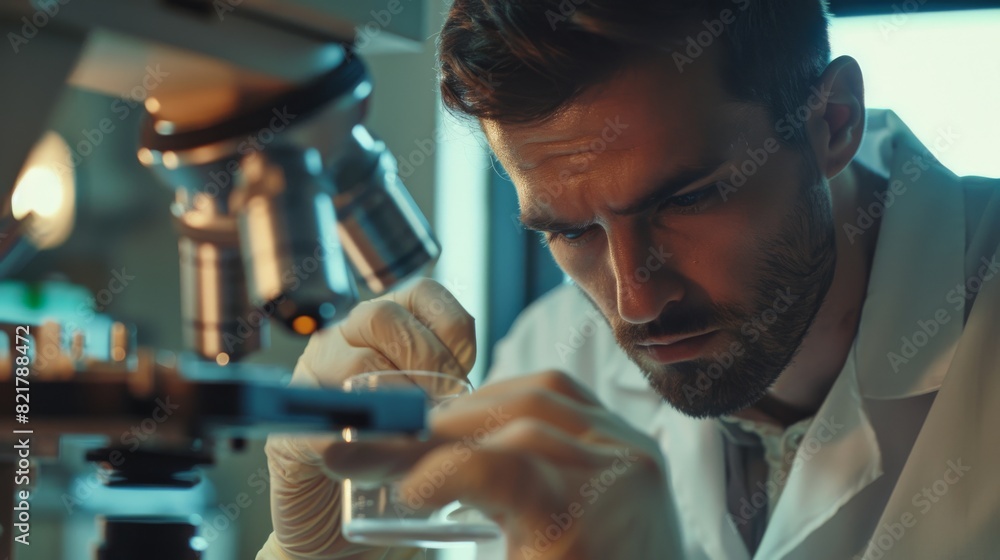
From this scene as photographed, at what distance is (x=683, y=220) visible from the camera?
1146 mm

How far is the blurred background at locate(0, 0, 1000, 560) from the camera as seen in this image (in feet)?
4.46

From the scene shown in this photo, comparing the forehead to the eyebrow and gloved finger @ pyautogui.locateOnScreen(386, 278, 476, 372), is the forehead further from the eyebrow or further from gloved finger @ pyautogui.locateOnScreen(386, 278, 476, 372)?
gloved finger @ pyautogui.locateOnScreen(386, 278, 476, 372)

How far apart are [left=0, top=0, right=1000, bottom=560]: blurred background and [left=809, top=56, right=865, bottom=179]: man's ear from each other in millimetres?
94

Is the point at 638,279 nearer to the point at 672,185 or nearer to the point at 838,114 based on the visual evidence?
the point at 672,185

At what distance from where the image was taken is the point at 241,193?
2.09 ft

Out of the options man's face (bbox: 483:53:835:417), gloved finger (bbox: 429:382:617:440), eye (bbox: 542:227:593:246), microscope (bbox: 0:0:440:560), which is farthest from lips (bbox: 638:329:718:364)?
microscope (bbox: 0:0:440:560)

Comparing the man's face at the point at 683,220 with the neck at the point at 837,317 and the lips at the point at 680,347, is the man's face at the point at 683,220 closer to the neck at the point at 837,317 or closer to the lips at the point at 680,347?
the lips at the point at 680,347

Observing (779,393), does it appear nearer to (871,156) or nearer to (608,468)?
(871,156)

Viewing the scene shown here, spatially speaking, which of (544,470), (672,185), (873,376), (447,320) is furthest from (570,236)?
(873,376)

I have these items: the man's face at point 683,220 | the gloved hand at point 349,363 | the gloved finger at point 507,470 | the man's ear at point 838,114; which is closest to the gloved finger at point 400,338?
the gloved hand at point 349,363

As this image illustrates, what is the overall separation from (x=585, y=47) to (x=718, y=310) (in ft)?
1.20

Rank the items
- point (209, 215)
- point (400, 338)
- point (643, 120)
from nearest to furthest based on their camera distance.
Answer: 1. point (209, 215)
2. point (400, 338)
3. point (643, 120)

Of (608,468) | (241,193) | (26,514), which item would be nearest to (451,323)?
(608,468)

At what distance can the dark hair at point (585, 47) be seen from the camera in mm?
1096
